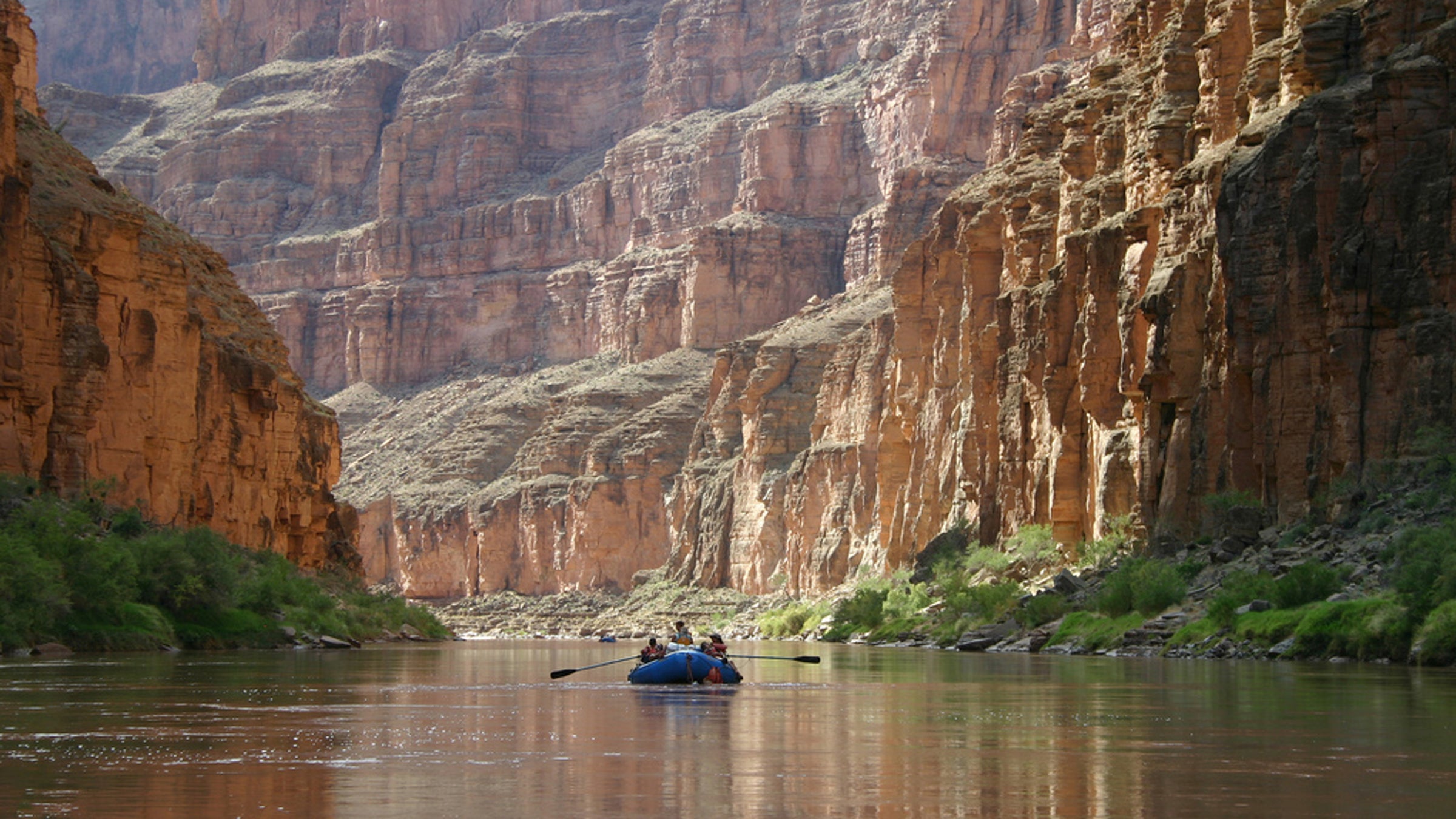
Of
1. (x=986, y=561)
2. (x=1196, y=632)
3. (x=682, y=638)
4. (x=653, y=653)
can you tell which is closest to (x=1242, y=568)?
(x=1196, y=632)

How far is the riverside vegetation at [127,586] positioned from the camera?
164ft

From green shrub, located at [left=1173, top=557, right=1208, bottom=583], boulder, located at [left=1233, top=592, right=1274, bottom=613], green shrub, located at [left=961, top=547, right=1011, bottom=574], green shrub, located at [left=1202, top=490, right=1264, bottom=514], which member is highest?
green shrub, located at [left=1202, top=490, right=1264, bottom=514]

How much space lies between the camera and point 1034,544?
8019cm

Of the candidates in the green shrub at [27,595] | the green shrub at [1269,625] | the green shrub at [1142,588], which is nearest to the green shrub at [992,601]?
the green shrub at [1142,588]

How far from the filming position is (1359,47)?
6012cm

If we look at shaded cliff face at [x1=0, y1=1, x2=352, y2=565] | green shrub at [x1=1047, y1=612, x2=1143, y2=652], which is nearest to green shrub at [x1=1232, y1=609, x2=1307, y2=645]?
green shrub at [x1=1047, y1=612, x2=1143, y2=652]

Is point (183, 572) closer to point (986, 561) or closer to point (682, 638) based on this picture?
point (682, 638)

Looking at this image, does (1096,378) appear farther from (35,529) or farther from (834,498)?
(834,498)

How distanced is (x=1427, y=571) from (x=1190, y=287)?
82.3ft

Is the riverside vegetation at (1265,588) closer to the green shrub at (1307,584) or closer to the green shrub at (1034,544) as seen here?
the green shrub at (1307,584)

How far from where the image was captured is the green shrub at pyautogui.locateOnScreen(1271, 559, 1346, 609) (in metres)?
47.5

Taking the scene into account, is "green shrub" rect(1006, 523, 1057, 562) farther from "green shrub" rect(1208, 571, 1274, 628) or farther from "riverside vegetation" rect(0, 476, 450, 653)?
"green shrub" rect(1208, 571, 1274, 628)

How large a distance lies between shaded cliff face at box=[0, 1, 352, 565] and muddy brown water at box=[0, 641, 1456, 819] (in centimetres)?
2047

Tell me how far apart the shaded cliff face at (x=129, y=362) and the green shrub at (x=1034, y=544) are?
30596mm
